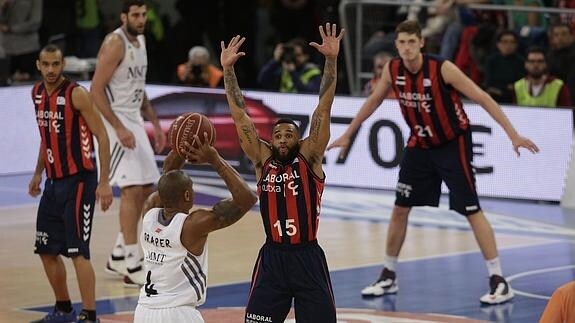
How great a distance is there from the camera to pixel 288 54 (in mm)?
19188

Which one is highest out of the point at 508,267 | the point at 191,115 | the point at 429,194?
the point at 191,115

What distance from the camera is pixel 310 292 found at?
8.62 m

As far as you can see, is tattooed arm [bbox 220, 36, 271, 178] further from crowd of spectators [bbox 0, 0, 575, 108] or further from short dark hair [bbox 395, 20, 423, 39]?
crowd of spectators [bbox 0, 0, 575, 108]

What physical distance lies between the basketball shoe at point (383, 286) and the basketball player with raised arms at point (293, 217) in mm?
3062

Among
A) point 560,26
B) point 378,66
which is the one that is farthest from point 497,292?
point 560,26

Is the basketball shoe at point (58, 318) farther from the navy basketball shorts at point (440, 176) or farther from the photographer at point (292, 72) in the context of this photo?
the photographer at point (292, 72)

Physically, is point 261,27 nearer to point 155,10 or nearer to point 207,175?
point 155,10

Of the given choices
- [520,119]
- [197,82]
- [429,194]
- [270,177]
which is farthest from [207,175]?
[270,177]

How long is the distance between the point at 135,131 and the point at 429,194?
263cm

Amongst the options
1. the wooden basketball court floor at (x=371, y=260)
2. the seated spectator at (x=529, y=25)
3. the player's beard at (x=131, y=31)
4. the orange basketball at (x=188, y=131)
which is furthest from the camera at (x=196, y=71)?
the orange basketball at (x=188, y=131)

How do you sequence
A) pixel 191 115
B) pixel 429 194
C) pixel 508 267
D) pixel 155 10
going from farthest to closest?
pixel 155 10
pixel 508 267
pixel 429 194
pixel 191 115

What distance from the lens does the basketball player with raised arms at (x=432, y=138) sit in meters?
11.6

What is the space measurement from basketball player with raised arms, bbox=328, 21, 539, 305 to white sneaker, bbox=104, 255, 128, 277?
83.8 inches

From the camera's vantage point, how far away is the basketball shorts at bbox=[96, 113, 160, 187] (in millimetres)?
12543
